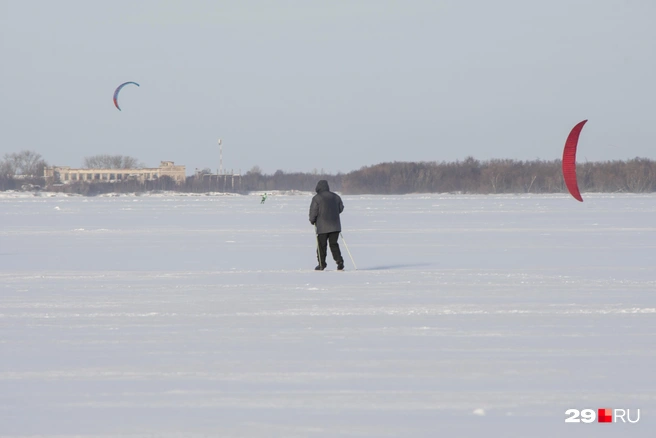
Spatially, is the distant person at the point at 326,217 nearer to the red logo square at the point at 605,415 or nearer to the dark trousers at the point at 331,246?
the dark trousers at the point at 331,246

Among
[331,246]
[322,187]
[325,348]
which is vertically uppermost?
[322,187]

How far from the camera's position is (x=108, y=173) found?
110 m

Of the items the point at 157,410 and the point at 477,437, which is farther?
the point at 157,410

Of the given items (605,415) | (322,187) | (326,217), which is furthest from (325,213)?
(605,415)

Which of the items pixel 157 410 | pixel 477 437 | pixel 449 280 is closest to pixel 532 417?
pixel 477 437

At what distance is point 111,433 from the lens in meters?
3.23

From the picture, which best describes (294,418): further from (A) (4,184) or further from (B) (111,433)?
(A) (4,184)

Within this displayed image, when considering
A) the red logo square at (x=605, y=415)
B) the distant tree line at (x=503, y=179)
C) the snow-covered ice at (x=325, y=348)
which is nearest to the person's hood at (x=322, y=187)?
the snow-covered ice at (x=325, y=348)

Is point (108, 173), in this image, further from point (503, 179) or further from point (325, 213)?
point (325, 213)

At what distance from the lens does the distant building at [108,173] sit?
110 m

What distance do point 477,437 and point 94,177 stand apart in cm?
11127

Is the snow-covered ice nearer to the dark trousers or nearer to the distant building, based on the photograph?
the dark trousers

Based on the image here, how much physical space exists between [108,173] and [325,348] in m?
109

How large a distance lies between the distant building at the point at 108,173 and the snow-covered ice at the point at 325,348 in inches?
3966
